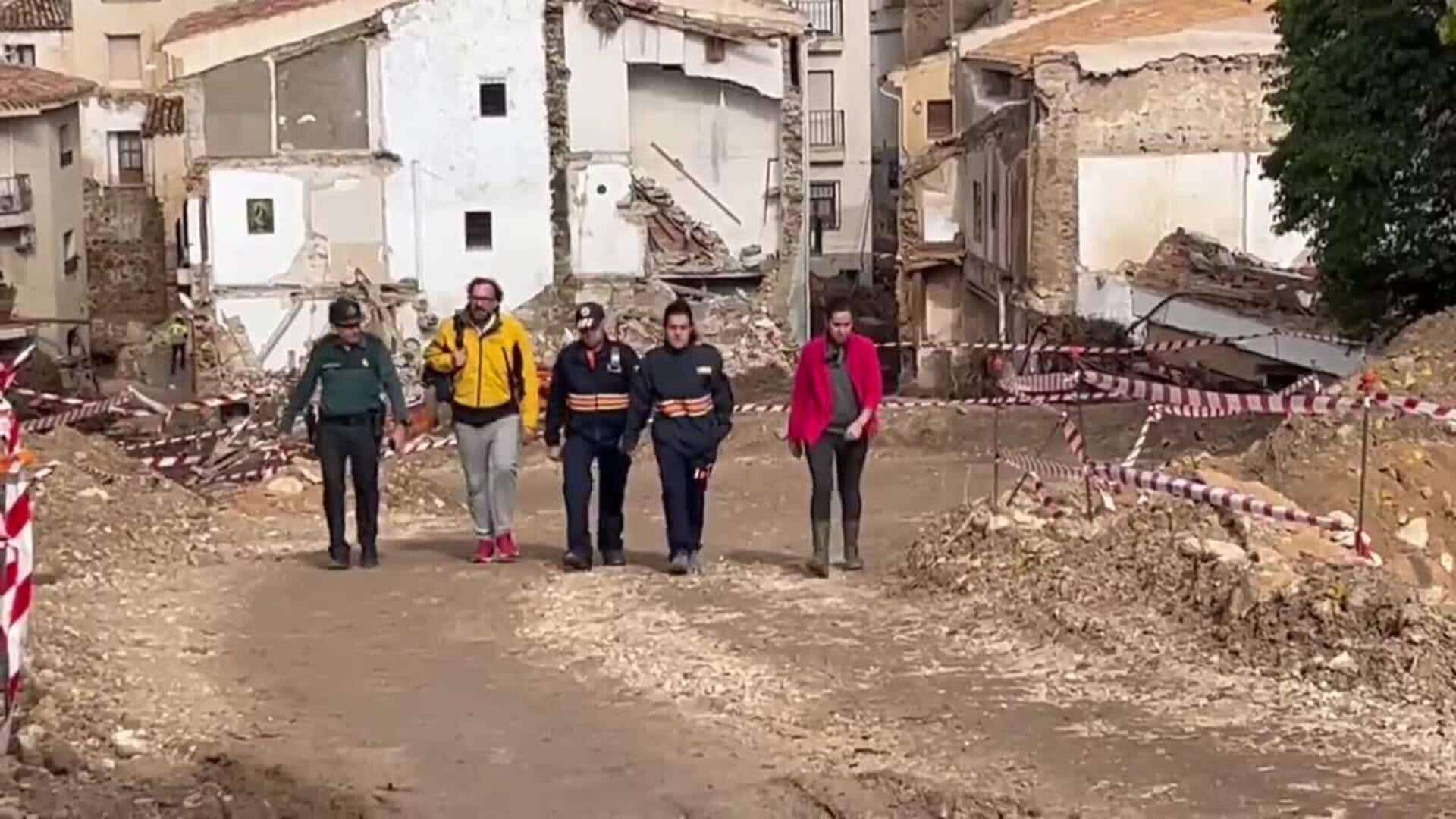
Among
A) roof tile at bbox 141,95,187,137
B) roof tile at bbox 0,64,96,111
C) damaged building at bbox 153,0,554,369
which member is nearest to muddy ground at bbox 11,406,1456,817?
damaged building at bbox 153,0,554,369

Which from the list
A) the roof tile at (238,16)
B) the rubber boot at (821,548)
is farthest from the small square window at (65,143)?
the rubber boot at (821,548)

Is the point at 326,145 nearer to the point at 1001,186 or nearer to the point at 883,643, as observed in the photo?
the point at 1001,186

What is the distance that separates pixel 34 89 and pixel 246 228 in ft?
49.6

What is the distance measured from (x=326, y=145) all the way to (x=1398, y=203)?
75.8ft

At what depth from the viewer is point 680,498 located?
14.1 meters

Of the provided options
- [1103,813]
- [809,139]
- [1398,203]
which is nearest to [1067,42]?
[1398,203]

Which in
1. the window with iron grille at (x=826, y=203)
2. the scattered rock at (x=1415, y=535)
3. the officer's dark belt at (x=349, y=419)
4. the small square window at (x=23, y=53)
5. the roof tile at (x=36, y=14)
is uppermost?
the roof tile at (x=36, y=14)

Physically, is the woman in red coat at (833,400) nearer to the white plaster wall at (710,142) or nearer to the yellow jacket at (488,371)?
the yellow jacket at (488,371)

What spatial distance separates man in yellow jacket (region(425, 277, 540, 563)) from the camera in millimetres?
14516

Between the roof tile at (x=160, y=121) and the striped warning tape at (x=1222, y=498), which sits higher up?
the roof tile at (x=160, y=121)

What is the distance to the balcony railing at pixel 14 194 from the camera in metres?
54.7

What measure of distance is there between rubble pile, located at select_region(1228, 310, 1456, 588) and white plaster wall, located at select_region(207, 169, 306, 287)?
2855 cm

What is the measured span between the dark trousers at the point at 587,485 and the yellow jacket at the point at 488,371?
410 mm

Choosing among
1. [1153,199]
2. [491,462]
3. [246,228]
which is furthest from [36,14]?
[491,462]
